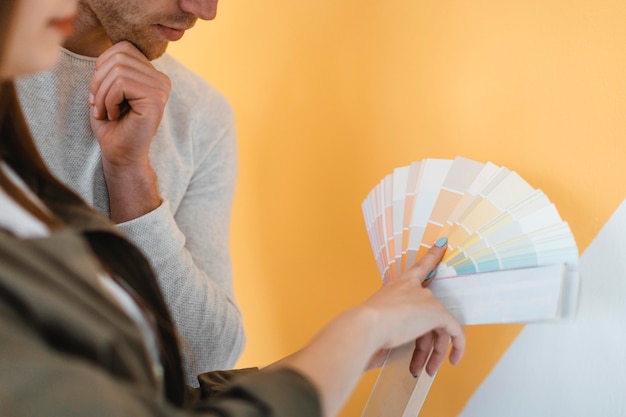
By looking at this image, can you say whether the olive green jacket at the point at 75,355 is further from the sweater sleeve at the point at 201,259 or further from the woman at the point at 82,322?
the sweater sleeve at the point at 201,259

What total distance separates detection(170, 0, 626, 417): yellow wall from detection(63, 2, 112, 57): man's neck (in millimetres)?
346

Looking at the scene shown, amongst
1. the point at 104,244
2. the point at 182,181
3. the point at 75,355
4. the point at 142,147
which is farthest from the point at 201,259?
the point at 75,355

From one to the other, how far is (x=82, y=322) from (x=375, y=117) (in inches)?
34.3

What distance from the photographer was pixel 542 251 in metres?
0.95

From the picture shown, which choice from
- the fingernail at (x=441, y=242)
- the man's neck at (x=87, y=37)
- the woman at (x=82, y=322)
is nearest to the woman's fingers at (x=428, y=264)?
the fingernail at (x=441, y=242)

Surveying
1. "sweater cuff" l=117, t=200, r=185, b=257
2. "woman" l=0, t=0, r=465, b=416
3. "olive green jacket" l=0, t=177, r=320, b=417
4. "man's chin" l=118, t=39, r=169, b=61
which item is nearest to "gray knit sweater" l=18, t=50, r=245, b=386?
"sweater cuff" l=117, t=200, r=185, b=257

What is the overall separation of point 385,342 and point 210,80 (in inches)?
40.9

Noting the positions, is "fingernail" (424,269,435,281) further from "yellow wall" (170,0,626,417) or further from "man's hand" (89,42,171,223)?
"man's hand" (89,42,171,223)

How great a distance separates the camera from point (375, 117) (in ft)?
4.35

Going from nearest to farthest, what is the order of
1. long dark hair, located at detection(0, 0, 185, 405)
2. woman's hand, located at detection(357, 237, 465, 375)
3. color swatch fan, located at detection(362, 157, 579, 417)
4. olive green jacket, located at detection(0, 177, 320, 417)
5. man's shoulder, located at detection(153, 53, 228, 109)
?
olive green jacket, located at detection(0, 177, 320, 417) < long dark hair, located at detection(0, 0, 185, 405) < woman's hand, located at detection(357, 237, 465, 375) < color swatch fan, located at detection(362, 157, 579, 417) < man's shoulder, located at detection(153, 53, 228, 109)

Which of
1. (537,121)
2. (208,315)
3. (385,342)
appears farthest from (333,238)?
(385,342)

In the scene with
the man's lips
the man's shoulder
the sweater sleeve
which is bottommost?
the sweater sleeve

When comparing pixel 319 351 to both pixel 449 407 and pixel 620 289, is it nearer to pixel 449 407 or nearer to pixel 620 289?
pixel 620 289

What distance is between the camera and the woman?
514mm
